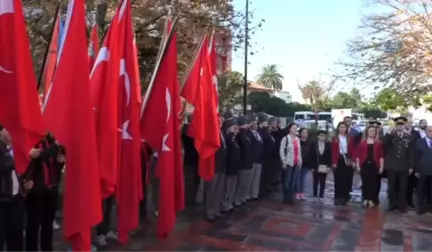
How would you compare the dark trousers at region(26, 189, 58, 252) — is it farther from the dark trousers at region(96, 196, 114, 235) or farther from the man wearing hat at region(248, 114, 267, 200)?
the man wearing hat at region(248, 114, 267, 200)

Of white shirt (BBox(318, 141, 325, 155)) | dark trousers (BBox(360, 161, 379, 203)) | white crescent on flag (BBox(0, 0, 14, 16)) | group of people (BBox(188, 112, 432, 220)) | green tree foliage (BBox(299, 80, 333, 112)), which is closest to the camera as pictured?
white crescent on flag (BBox(0, 0, 14, 16))

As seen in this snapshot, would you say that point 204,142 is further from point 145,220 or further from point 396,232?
point 396,232

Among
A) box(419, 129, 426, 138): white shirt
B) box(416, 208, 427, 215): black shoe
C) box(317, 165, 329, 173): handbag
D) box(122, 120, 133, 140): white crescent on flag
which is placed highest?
box(122, 120, 133, 140): white crescent on flag

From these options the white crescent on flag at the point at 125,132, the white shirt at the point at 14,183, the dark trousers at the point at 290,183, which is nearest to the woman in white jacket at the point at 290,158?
the dark trousers at the point at 290,183

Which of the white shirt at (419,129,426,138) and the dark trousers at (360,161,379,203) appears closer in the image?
the white shirt at (419,129,426,138)

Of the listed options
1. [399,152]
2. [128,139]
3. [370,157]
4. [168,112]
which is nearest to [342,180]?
[370,157]

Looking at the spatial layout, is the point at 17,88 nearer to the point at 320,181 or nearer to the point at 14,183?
the point at 14,183

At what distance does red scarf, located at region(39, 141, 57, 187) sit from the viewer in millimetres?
6027

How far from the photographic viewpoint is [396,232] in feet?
31.4

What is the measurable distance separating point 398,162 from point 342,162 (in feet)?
4.01

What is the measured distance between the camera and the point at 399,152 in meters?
11.5

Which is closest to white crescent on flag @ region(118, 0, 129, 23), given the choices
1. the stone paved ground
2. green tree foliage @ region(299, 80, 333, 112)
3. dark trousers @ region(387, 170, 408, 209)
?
the stone paved ground

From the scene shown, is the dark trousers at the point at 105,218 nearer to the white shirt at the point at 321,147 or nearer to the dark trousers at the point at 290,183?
the dark trousers at the point at 290,183

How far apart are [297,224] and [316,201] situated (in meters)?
2.96
